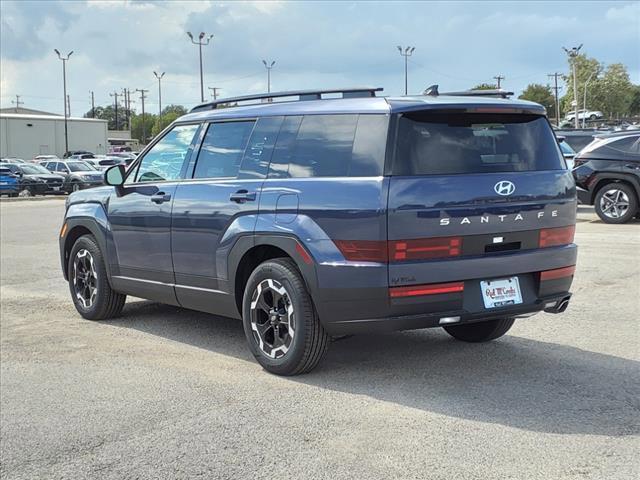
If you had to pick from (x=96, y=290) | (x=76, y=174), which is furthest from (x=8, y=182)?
(x=96, y=290)

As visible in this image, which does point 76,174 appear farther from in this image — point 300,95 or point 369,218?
point 369,218

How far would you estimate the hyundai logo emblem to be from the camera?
503 centimetres

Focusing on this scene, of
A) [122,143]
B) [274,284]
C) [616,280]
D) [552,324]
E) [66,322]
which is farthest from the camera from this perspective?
[122,143]

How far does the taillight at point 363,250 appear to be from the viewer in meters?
4.81

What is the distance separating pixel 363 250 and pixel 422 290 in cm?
45

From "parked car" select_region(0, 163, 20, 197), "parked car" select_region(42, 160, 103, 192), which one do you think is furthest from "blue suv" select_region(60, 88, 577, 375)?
"parked car" select_region(42, 160, 103, 192)

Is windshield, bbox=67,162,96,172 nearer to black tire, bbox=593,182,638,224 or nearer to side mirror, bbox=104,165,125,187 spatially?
black tire, bbox=593,182,638,224

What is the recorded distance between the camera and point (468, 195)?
491cm

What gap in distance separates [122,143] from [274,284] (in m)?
131

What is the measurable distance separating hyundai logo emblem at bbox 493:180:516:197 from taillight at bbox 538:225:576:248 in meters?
0.42

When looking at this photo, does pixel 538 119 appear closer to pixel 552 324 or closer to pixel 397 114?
pixel 397 114

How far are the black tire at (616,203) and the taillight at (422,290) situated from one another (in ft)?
37.5

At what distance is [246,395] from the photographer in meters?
5.07

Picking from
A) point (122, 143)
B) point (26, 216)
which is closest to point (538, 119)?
point (26, 216)
